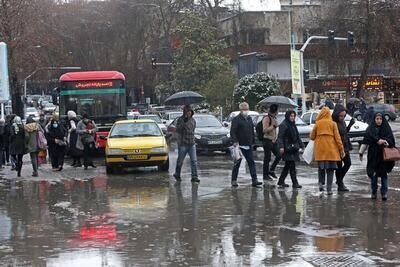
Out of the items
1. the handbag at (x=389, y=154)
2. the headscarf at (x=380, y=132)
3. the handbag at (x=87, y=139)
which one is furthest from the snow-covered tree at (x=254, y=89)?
the handbag at (x=389, y=154)

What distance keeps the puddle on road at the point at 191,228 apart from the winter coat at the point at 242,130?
105 cm

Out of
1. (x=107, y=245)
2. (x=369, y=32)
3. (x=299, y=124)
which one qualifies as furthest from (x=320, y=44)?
(x=107, y=245)

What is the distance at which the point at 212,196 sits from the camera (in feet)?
44.8

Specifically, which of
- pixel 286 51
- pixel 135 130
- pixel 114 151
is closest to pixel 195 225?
pixel 114 151

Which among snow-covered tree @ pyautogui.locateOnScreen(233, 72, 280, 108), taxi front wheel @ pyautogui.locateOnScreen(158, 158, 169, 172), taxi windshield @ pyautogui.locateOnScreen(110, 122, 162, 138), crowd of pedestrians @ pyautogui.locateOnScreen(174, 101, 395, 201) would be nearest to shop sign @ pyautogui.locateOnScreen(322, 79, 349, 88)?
snow-covered tree @ pyautogui.locateOnScreen(233, 72, 280, 108)

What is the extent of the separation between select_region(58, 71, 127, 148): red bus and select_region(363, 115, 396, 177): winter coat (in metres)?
14.5

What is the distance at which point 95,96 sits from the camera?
25.7 meters

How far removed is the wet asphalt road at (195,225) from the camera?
8352 mm

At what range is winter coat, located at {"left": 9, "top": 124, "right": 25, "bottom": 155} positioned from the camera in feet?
60.3

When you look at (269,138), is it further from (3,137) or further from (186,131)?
(3,137)

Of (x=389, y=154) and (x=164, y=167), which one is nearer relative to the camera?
(x=389, y=154)

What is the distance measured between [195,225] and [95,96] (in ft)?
52.1

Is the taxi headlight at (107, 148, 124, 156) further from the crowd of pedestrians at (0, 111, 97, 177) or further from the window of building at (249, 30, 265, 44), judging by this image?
the window of building at (249, 30, 265, 44)

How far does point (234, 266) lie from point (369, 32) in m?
46.3
